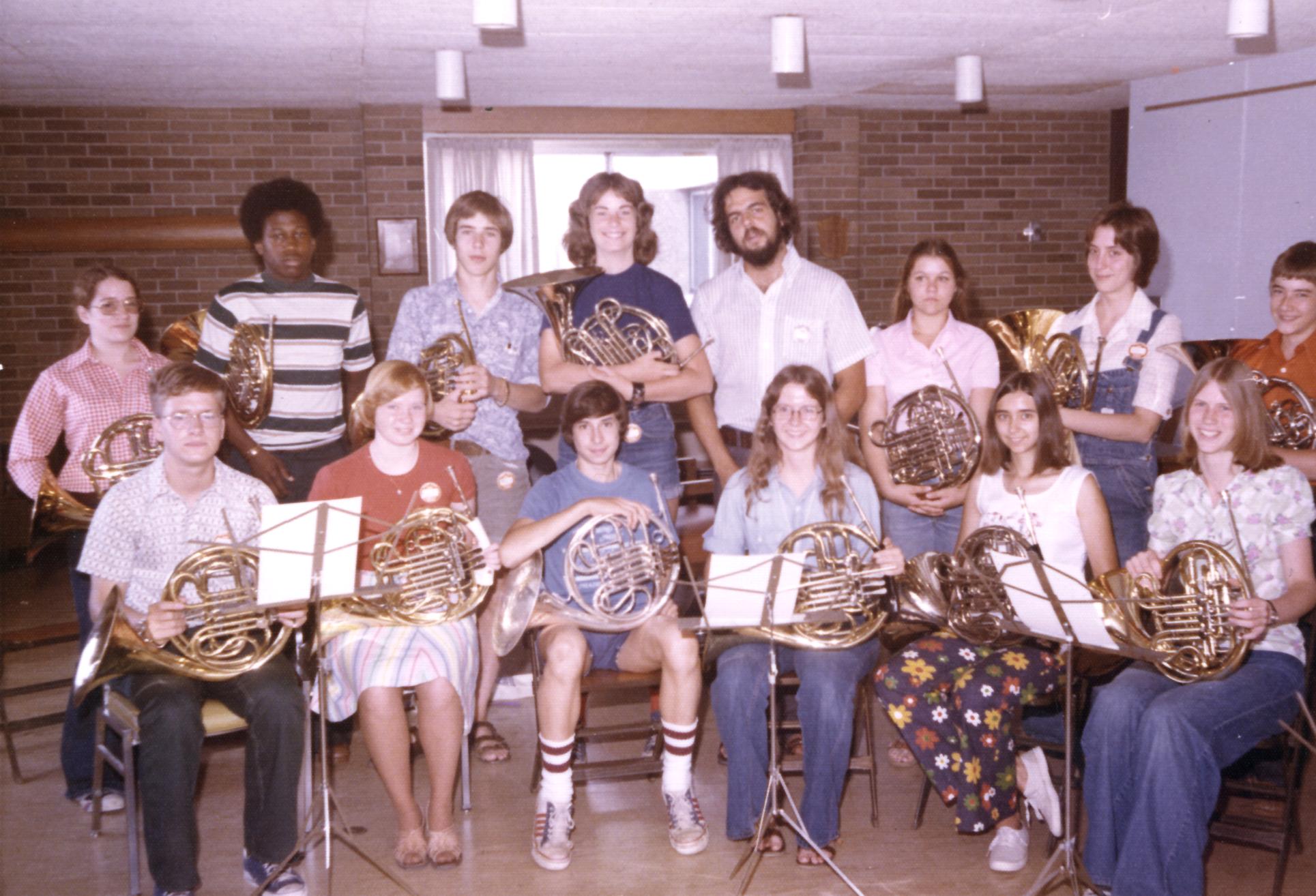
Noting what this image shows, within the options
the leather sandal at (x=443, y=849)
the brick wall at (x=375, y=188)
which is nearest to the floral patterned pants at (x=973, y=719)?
the leather sandal at (x=443, y=849)

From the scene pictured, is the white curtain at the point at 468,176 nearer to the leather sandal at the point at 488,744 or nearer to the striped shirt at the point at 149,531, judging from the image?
the leather sandal at the point at 488,744

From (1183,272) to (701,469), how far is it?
3288 mm

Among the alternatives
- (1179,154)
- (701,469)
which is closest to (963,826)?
→ (701,469)

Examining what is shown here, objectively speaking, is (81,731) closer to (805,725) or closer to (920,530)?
(805,725)

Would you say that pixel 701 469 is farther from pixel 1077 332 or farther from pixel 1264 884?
pixel 1264 884

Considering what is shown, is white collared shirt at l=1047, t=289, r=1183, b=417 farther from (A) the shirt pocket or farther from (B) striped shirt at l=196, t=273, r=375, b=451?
(B) striped shirt at l=196, t=273, r=375, b=451

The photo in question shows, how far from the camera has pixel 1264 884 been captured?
2986mm

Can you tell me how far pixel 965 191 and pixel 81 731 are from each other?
22.9ft

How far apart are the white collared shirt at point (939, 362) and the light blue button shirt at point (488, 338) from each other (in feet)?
3.91

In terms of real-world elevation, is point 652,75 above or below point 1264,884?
above

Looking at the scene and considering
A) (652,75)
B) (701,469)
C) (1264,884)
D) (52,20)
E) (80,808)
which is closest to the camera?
(1264,884)

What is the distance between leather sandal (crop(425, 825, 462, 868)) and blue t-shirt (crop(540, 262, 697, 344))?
1.61 meters

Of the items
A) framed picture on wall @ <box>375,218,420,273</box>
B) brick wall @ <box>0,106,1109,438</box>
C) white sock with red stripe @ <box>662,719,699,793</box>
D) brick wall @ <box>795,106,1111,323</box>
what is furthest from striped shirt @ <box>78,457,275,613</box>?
brick wall @ <box>795,106,1111,323</box>

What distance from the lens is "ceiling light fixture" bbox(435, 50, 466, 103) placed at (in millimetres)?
5500
